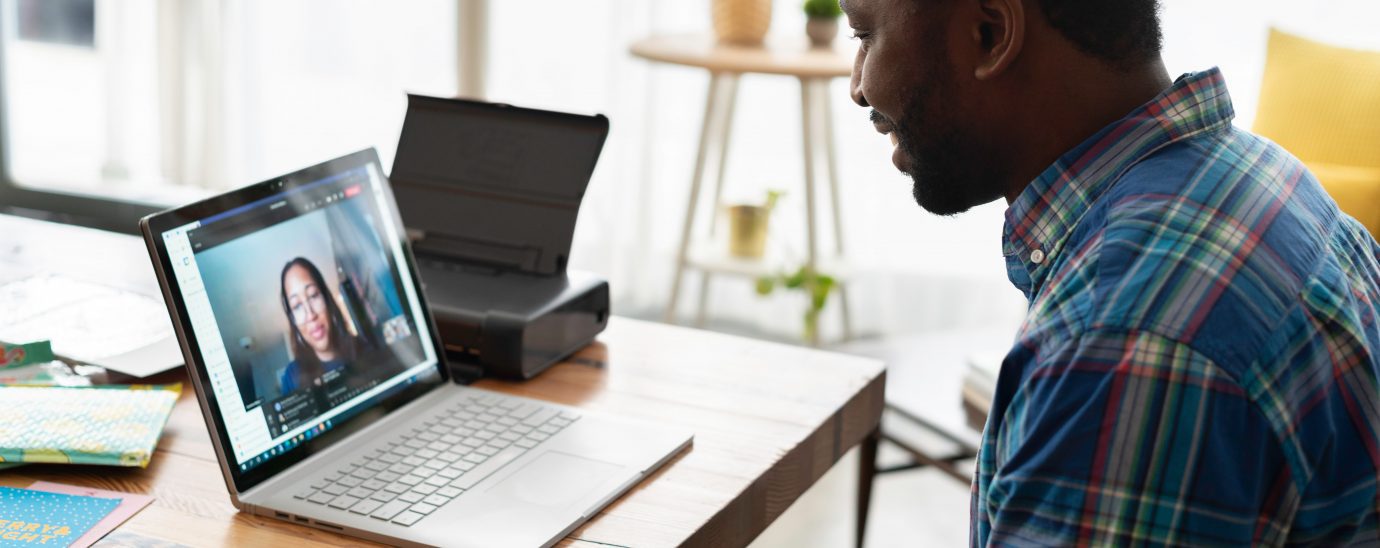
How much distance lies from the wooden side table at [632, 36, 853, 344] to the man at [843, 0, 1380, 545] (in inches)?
67.4

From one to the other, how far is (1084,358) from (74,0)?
387 cm

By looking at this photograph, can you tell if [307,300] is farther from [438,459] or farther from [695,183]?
[695,183]

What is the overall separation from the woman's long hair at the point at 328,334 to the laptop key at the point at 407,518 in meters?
0.19

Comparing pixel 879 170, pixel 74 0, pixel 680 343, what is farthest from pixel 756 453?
pixel 74 0

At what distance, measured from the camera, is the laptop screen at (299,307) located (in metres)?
1.06

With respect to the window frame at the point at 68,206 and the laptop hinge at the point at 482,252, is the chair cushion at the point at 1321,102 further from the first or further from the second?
the window frame at the point at 68,206

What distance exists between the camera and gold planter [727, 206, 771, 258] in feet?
10.1

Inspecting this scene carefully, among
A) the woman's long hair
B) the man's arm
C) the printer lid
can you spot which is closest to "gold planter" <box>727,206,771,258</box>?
the printer lid

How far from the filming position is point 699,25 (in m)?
3.38

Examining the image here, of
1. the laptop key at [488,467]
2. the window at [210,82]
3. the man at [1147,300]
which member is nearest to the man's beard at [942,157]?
the man at [1147,300]

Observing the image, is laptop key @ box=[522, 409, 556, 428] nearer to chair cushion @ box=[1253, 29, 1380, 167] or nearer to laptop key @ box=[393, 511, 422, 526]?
laptop key @ box=[393, 511, 422, 526]

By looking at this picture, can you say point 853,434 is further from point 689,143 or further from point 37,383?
point 689,143

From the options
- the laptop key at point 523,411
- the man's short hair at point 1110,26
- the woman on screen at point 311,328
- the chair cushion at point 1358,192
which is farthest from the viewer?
the chair cushion at point 1358,192

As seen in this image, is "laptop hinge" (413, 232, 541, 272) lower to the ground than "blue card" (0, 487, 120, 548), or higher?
higher
